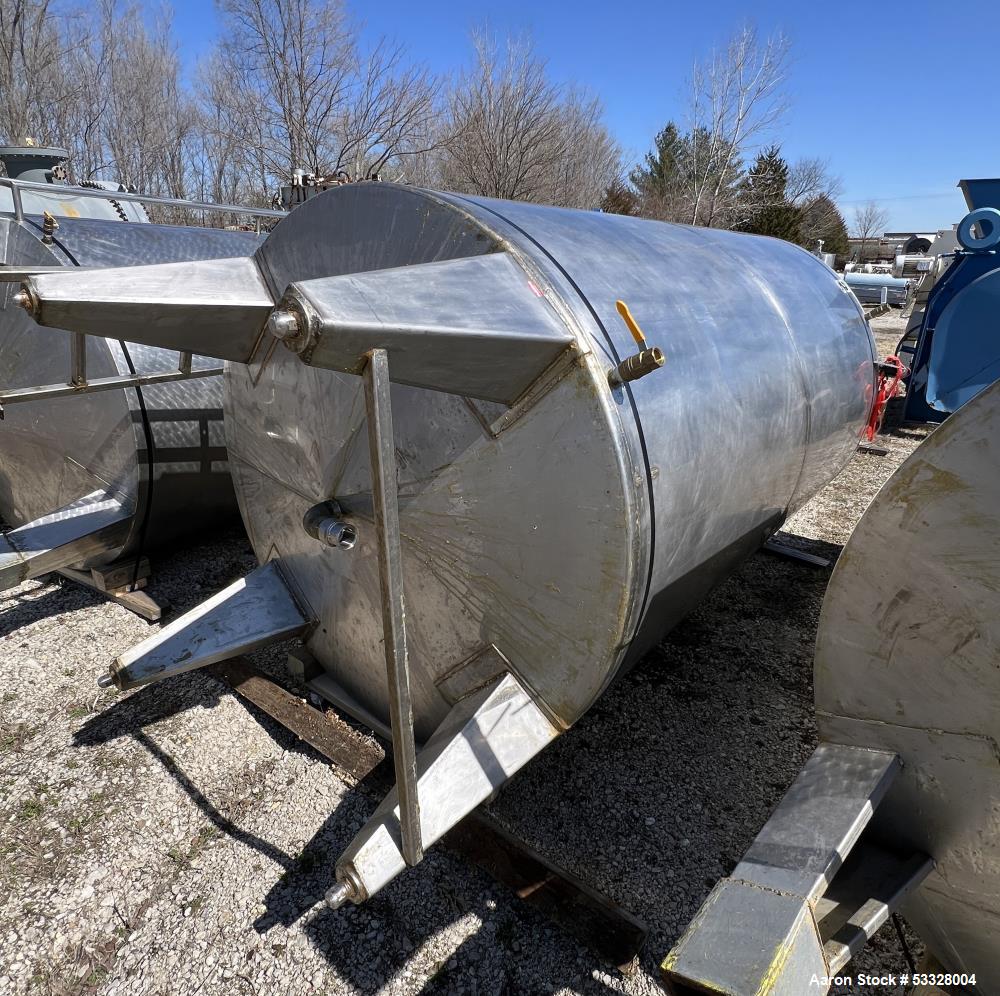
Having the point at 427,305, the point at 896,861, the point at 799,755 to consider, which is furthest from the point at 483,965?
the point at 427,305

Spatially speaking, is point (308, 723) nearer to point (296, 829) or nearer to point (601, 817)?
point (296, 829)

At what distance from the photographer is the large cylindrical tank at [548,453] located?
1.72 meters

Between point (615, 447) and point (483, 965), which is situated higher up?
point (615, 447)

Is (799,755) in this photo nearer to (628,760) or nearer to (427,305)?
(628,760)

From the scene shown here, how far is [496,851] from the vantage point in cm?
231

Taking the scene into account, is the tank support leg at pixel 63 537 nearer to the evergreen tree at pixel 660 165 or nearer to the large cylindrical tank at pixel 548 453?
the large cylindrical tank at pixel 548 453

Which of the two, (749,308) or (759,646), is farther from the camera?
(759,646)

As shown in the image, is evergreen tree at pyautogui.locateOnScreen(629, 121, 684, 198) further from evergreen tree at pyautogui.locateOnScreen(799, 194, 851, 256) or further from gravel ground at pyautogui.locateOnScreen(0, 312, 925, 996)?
gravel ground at pyautogui.locateOnScreen(0, 312, 925, 996)

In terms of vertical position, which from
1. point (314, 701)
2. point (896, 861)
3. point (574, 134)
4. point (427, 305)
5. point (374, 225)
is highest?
point (574, 134)

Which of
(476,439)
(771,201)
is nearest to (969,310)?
(476,439)

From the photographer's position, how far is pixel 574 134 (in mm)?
23422

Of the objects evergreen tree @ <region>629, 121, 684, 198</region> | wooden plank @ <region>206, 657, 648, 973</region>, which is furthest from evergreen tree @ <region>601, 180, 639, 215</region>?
wooden plank @ <region>206, 657, 648, 973</region>

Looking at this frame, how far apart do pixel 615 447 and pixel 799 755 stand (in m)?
2.04

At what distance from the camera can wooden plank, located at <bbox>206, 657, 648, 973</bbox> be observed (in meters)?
2.07
